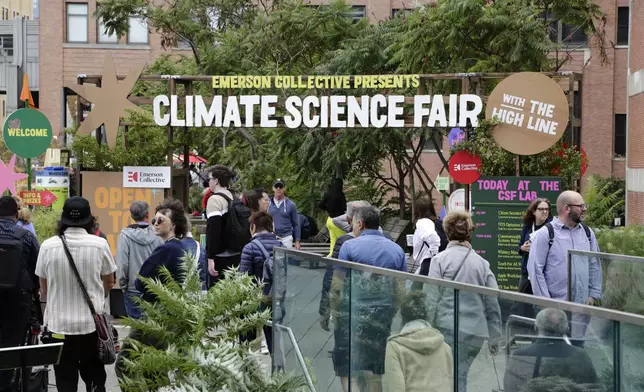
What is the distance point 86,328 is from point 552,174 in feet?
40.5

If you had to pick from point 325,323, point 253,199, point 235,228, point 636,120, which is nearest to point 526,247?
point 253,199

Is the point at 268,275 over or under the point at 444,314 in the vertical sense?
under

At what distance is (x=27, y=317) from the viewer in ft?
30.7

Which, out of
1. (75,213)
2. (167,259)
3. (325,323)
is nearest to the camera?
(325,323)

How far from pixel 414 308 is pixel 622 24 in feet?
132

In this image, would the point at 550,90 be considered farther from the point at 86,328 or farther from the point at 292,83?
the point at 86,328

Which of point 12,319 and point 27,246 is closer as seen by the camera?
point 12,319

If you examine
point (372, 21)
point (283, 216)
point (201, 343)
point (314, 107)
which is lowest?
point (201, 343)

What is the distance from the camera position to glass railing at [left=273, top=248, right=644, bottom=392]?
4.40 metres

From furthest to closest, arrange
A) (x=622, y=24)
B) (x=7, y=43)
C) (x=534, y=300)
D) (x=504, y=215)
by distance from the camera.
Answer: (x=7, y=43) → (x=622, y=24) → (x=504, y=215) → (x=534, y=300)

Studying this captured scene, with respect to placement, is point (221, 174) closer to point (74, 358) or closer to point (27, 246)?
point (27, 246)

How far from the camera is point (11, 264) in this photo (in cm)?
908

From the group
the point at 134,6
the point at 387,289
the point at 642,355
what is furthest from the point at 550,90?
the point at 134,6

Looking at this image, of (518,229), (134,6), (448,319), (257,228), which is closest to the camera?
(448,319)
